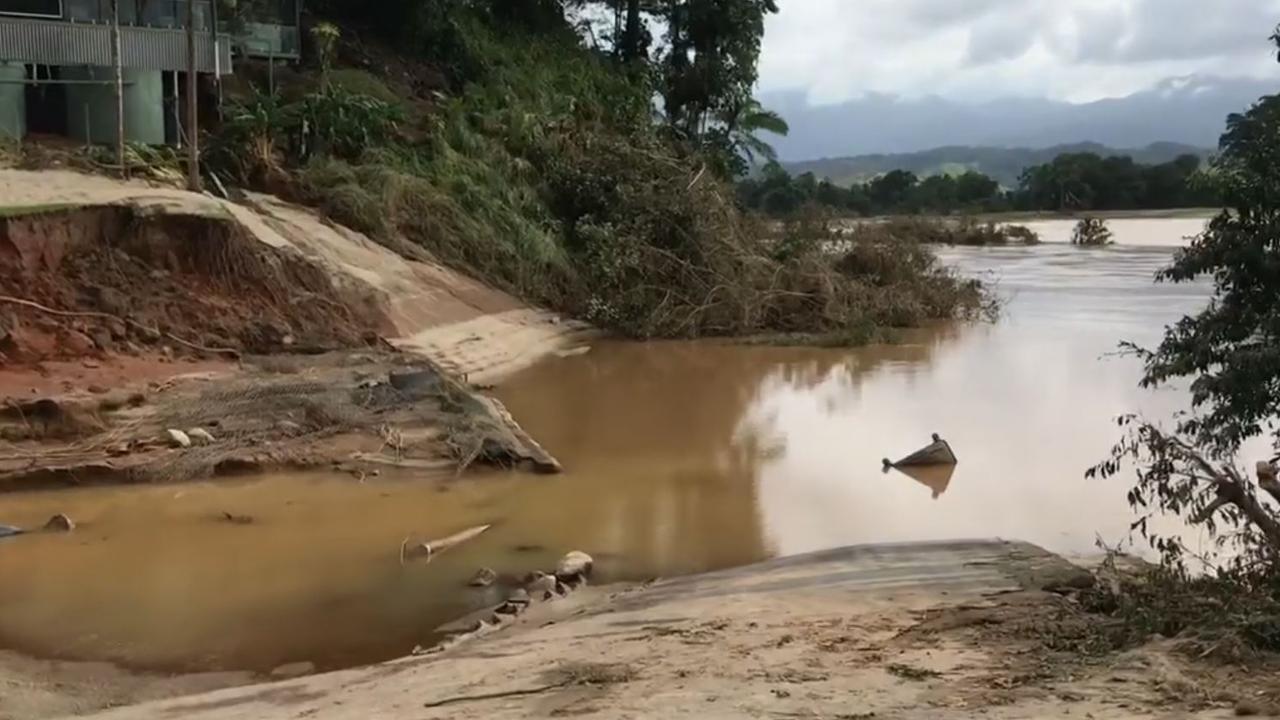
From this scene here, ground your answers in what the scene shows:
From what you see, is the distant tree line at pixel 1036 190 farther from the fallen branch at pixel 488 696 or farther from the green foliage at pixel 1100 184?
the fallen branch at pixel 488 696

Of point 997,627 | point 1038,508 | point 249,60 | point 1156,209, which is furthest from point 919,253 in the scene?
point 1156,209

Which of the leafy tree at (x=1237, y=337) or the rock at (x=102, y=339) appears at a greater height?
the leafy tree at (x=1237, y=337)

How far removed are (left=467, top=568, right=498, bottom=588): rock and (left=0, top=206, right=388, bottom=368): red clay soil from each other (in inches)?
269

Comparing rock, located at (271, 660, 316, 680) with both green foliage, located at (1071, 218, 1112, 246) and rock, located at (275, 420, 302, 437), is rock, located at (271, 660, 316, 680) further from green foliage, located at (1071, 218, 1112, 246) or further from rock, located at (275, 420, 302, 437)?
green foliage, located at (1071, 218, 1112, 246)

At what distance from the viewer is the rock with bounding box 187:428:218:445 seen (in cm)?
1208

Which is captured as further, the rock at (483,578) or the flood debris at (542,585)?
the rock at (483,578)

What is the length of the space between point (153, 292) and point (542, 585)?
925cm

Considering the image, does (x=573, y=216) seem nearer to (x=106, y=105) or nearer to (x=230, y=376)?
(x=106, y=105)

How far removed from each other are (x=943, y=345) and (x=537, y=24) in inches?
571

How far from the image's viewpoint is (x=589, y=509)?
11.1 metres

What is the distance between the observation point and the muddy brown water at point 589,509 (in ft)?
26.8

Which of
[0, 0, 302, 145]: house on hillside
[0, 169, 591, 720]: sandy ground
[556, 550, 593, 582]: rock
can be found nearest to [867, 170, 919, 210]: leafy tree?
[0, 0, 302, 145]: house on hillside

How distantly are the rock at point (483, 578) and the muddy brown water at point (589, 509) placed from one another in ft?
0.31

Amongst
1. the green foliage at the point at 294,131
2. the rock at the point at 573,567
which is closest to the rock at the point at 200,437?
the rock at the point at 573,567
